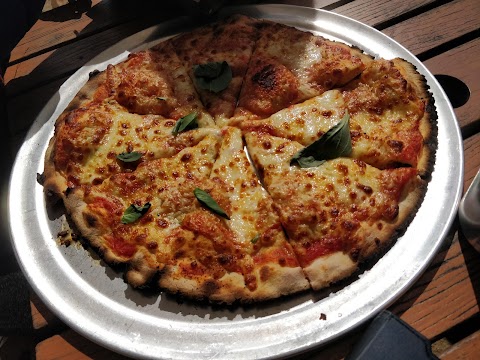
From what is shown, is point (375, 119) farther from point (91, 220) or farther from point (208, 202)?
point (91, 220)

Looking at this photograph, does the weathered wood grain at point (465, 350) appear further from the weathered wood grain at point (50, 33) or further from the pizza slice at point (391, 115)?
the weathered wood grain at point (50, 33)

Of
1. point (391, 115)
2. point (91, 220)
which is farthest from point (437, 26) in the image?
point (91, 220)

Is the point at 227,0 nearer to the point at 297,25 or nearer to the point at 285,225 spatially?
the point at 297,25

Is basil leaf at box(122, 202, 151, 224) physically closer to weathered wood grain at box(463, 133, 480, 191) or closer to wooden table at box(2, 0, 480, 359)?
wooden table at box(2, 0, 480, 359)

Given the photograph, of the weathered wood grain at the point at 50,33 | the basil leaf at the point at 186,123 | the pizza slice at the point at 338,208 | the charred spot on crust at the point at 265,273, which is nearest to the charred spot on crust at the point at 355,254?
the pizza slice at the point at 338,208

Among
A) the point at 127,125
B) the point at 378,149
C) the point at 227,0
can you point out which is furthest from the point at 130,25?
the point at 378,149
